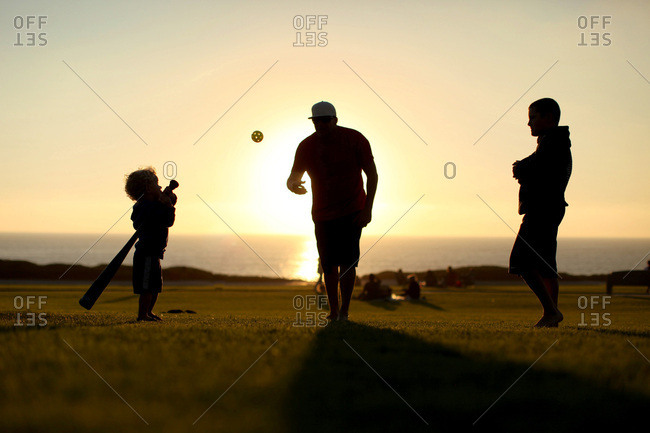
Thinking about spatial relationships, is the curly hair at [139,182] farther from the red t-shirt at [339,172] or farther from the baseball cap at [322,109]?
the baseball cap at [322,109]

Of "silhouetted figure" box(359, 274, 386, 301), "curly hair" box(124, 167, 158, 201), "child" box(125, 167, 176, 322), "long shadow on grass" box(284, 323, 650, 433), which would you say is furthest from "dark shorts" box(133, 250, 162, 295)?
"silhouetted figure" box(359, 274, 386, 301)

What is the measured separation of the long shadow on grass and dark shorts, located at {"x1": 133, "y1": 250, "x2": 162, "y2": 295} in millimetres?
4272

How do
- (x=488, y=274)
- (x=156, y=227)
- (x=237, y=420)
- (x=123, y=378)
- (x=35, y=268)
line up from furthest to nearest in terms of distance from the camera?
1. (x=488, y=274)
2. (x=35, y=268)
3. (x=156, y=227)
4. (x=123, y=378)
5. (x=237, y=420)

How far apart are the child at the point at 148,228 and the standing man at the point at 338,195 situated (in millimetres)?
2076

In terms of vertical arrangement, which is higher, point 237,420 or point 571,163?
point 571,163

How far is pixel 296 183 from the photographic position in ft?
24.4

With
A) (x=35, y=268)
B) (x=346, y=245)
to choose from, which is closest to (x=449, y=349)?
(x=346, y=245)

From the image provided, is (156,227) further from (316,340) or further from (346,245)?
(316,340)

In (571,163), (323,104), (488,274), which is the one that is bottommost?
(488,274)

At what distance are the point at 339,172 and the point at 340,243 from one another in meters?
0.84

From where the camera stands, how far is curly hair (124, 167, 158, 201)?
8062 millimetres

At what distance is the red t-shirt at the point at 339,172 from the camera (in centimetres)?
713

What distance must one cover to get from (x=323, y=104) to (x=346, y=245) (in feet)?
5.46

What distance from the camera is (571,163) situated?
22.6 feet
